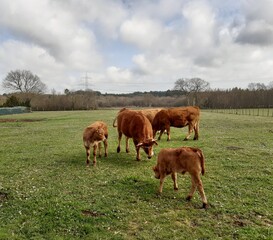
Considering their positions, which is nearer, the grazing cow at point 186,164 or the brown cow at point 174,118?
the grazing cow at point 186,164

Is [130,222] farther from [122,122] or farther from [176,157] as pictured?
[122,122]

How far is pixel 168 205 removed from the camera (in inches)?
288

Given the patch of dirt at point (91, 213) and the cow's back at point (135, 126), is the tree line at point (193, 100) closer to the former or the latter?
the cow's back at point (135, 126)

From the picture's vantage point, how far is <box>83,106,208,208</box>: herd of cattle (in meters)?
7.36

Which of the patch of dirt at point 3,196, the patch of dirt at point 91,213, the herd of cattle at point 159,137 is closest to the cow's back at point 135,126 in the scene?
the herd of cattle at point 159,137

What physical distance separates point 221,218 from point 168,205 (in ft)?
4.68

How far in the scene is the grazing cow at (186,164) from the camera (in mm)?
7242

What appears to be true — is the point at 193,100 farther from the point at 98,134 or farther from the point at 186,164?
the point at 186,164

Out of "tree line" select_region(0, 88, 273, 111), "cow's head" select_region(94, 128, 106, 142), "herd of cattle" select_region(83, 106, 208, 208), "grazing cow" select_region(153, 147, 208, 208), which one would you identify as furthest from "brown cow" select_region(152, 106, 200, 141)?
"tree line" select_region(0, 88, 273, 111)

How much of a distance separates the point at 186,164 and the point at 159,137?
11.0 m

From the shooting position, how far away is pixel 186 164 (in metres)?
7.39

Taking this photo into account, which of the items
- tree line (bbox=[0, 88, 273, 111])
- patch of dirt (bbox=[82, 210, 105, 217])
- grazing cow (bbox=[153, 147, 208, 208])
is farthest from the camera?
tree line (bbox=[0, 88, 273, 111])

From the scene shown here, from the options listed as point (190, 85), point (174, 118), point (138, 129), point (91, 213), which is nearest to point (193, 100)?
point (190, 85)

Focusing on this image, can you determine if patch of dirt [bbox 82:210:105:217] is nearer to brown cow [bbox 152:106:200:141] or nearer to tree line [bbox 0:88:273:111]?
brown cow [bbox 152:106:200:141]
